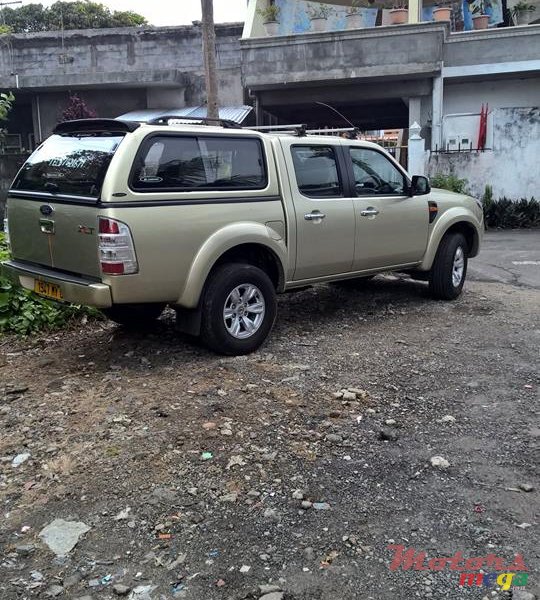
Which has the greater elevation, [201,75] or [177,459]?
[201,75]

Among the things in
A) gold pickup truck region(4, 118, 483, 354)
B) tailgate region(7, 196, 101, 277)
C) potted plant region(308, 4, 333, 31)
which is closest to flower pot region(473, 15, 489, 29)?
potted plant region(308, 4, 333, 31)

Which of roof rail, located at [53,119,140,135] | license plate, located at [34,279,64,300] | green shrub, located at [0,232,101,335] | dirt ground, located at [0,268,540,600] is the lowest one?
dirt ground, located at [0,268,540,600]

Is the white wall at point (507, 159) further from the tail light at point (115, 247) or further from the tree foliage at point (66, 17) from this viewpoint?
the tree foliage at point (66, 17)

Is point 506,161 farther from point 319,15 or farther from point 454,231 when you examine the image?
point 454,231

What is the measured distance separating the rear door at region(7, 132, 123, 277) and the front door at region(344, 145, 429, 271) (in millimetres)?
2596

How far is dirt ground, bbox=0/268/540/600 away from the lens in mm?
2812

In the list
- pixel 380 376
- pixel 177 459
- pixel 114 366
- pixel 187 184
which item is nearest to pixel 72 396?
pixel 114 366

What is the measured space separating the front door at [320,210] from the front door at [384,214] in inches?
6.4

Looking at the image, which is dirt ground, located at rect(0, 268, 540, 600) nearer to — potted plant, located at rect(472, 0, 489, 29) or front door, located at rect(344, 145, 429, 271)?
front door, located at rect(344, 145, 429, 271)

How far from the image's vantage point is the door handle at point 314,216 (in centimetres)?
588

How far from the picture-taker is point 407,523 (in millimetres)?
3111

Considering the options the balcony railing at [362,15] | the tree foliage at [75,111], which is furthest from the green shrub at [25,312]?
the balcony railing at [362,15]

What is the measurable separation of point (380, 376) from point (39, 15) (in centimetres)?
3872

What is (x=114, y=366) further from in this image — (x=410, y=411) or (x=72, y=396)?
(x=410, y=411)
